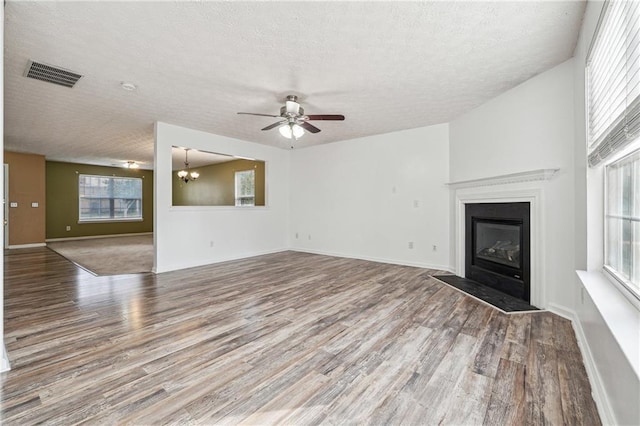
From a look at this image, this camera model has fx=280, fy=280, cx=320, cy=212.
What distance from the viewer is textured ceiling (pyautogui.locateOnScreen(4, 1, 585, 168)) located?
6.75ft

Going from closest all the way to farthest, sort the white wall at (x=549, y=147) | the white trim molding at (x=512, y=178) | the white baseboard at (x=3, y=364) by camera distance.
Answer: the white baseboard at (x=3, y=364), the white wall at (x=549, y=147), the white trim molding at (x=512, y=178)

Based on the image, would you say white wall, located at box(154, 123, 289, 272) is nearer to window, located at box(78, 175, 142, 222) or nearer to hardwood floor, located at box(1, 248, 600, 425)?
hardwood floor, located at box(1, 248, 600, 425)

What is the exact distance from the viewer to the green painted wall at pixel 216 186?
8.21 meters

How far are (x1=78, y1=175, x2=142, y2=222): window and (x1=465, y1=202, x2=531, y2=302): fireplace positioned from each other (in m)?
11.2

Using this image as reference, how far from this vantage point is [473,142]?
4.09 meters

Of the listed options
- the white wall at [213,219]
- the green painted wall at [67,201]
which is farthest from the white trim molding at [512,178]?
the green painted wall at [67,201]

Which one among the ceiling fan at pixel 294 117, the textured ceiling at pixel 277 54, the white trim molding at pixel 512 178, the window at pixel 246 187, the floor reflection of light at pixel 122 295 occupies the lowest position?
the floor reflection of light at pixel 122 295

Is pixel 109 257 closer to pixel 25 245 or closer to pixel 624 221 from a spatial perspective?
pixel 25 245

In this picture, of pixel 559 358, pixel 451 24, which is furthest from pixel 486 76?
pixel 559 358

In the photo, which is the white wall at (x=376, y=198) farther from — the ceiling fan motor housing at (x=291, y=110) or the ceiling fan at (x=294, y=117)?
the ceiling fan motor housing at (x=291, y=110)

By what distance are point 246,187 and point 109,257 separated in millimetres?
3956

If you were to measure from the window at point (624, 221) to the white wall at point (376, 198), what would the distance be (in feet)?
8.88

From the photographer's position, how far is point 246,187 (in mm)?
8820

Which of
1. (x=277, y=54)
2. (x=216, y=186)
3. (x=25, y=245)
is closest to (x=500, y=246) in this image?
(x=277, y=54)
